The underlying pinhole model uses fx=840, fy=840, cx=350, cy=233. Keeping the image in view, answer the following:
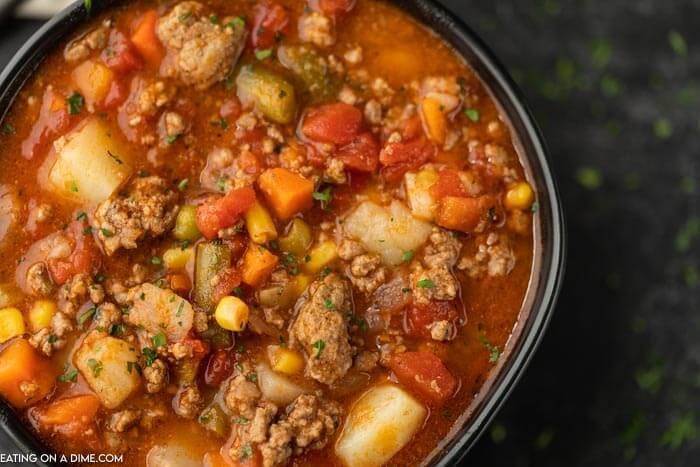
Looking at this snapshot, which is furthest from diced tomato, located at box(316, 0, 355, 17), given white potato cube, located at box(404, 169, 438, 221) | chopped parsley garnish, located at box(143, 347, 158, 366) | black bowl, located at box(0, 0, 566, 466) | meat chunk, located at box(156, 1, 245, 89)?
chopped parsley garnish, located at box(143, 347, 158, 366)

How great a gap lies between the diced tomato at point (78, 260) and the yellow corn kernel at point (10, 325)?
0.27m

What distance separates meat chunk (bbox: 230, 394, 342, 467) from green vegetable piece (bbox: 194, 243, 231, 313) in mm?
609

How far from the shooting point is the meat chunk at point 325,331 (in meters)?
4.23

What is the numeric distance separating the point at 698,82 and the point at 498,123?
222cm

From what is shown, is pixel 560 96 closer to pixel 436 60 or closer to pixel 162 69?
pixel 436 60

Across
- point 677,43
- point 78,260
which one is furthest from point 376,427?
point 677,43

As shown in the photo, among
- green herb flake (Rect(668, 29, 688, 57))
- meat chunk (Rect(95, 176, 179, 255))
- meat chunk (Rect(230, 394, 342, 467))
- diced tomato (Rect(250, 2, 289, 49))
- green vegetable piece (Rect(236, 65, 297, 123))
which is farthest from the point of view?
green herb flake (Rect(668, 29, 688, 57))

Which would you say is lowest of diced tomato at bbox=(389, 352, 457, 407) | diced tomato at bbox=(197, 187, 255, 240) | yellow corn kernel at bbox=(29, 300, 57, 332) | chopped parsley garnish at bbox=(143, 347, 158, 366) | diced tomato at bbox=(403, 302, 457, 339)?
diced tomato at bbox=(389, 352, 457, 407)

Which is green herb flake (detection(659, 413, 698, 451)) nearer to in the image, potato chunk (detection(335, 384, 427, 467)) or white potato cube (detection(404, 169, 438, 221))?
potato chunk (detection(335, 384, 427, 467))

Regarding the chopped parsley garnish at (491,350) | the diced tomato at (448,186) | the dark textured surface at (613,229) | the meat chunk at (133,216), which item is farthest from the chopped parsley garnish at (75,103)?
the dark textured surface at (613,229)

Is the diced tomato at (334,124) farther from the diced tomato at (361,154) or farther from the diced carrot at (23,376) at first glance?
the diced carrot at (23,376)

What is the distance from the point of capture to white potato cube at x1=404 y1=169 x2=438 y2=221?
4.55 metres

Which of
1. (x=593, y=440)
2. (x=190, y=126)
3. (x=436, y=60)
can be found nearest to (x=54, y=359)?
(x=190, y=126)

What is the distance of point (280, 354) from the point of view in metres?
4.38
